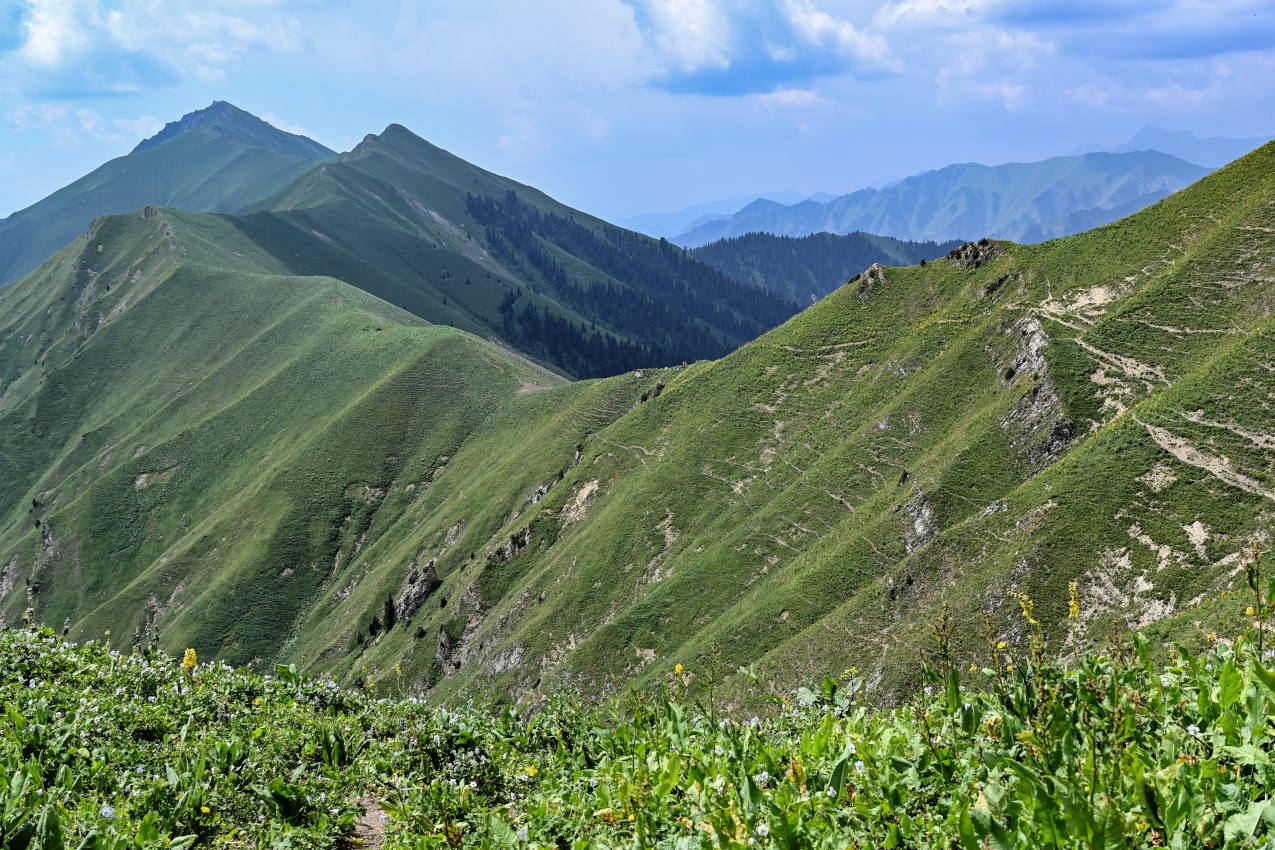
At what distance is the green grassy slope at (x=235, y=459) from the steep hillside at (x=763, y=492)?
697mm

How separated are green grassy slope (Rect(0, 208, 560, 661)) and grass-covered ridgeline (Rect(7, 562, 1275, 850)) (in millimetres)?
115436

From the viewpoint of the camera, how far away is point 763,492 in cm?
7481

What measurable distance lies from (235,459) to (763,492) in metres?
127

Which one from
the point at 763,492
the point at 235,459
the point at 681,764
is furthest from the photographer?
the point at 235,459

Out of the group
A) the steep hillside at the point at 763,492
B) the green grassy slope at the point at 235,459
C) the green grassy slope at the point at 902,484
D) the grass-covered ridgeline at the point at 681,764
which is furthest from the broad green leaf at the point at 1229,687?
the green grassy slope at the point at 235,459

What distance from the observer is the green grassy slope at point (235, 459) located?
124688mm

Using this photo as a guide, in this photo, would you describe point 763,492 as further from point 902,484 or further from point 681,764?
point 681,764

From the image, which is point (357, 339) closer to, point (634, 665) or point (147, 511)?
point (147, 511)

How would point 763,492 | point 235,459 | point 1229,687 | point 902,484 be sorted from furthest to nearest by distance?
point 235,459 → point 763,492 → point 902,484 → point 1229,687

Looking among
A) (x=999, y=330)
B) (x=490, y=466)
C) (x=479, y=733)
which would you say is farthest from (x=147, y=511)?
(x=479, y=733)

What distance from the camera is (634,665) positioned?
62938 millimetres

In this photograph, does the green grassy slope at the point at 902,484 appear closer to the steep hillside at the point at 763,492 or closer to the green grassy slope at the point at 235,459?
the steep hillside at the point at 763,492

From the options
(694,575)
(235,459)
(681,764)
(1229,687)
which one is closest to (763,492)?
(694,575)

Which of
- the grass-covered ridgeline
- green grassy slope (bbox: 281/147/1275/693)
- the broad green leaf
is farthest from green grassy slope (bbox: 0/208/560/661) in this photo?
the broad green leaf
